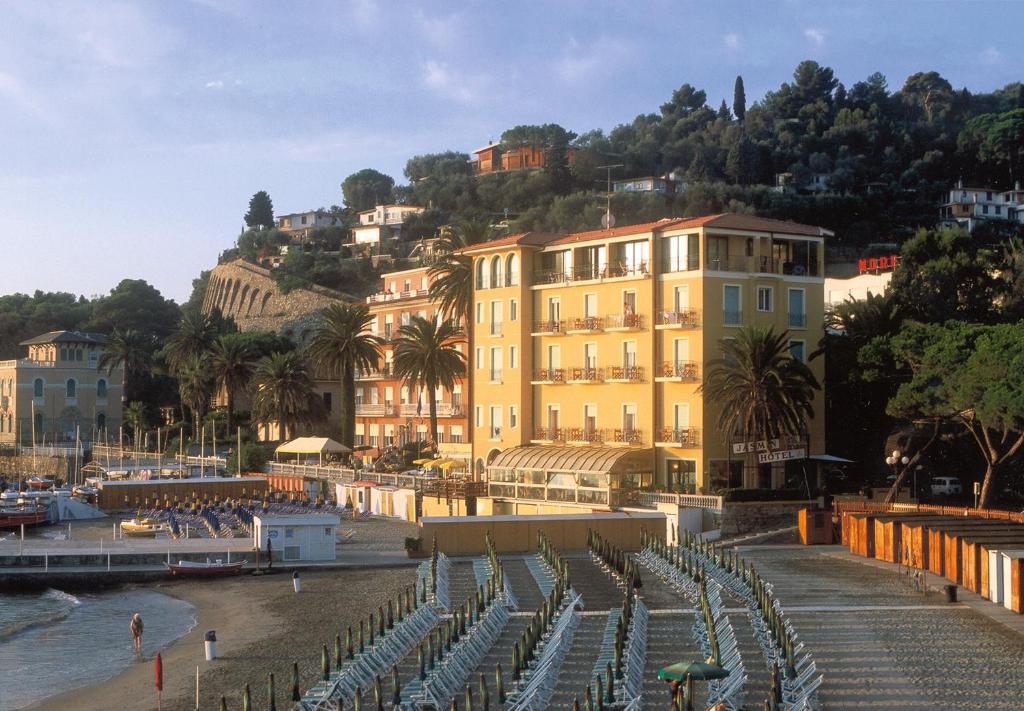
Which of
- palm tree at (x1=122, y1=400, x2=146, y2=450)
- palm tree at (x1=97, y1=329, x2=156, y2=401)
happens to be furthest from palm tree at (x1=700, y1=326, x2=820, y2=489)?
palm tree at (x1=97, y1=329, x2=156, y2=401)

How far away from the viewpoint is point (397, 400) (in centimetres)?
8612

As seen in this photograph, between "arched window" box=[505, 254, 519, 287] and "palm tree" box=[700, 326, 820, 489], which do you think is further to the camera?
"arched window" box=[505, 254, 519, 287]

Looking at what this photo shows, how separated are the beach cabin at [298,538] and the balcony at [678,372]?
17.0 metres

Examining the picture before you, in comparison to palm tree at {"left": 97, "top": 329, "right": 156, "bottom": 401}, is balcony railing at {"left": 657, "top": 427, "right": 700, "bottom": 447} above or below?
below

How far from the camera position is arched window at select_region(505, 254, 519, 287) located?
66.4 metres

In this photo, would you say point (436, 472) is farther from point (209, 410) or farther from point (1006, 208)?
point (1006, 208)

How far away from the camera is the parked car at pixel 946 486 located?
56.7m

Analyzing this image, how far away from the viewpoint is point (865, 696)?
26156 mm

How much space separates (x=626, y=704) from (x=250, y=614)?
765 inches

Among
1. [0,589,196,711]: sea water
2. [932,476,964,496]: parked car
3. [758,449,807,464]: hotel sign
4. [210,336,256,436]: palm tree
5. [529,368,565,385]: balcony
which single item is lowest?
[0,589,196,711]: sea water

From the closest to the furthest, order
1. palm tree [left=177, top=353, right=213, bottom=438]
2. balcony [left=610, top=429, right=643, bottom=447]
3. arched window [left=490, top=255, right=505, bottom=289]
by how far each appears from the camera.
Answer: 1. balcony [left=610, top=429, right=643, bottom=447]
2. arched window [left=490, top=255, right=505, bottom=289]
3. palm tree [left=177, top=353, right=213, bottom=438]

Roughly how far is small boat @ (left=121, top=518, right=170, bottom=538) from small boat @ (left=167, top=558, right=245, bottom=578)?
45.6 ft

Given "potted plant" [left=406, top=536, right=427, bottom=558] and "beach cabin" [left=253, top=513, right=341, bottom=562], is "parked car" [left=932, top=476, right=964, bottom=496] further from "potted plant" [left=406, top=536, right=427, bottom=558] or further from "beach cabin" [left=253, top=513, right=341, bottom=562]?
"beach cabin" [left=253, top=513, right=341, bottom=562]

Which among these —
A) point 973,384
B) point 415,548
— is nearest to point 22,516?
point 415,548
